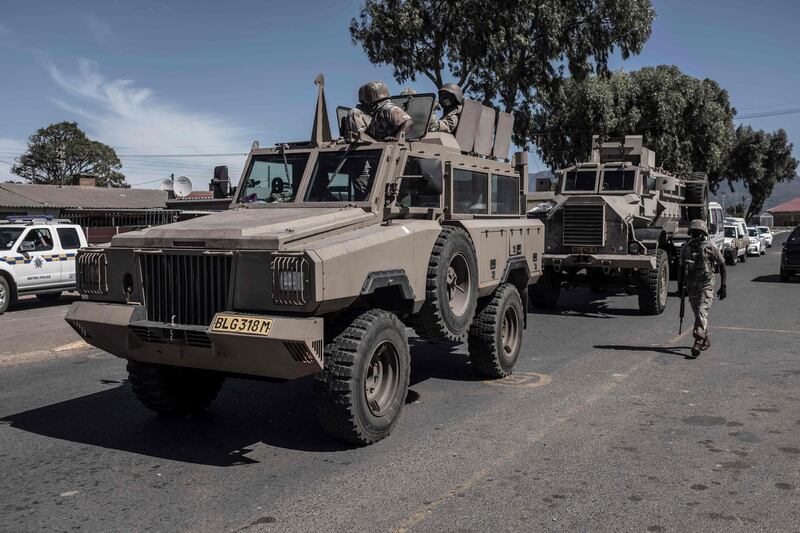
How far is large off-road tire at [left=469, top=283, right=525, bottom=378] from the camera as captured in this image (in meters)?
7.54

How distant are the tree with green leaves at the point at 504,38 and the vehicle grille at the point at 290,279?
675 inches

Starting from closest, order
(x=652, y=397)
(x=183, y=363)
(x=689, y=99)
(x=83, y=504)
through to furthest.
Result: (x=83, y=504) → (x=183, y=363) → (x=652, y=397) → (x=689, y=99)

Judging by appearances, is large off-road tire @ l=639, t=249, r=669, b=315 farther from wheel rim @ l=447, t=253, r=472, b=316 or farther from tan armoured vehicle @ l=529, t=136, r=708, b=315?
wheel rim @ l=447, t=253, r=472, b=316

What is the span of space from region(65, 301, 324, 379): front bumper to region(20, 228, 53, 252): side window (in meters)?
11.0

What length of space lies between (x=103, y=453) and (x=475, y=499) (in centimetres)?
287

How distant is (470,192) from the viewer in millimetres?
7469

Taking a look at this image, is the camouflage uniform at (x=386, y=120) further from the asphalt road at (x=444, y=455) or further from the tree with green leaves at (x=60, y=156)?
the tree with green leaves at (x=60, y=156)

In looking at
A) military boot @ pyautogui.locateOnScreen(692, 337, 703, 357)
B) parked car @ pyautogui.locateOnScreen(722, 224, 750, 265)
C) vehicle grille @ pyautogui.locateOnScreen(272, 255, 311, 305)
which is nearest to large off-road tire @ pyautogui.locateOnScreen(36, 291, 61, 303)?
vehicle grille @ pyautogui.locateOnScreen(272, 255, 311, 305)

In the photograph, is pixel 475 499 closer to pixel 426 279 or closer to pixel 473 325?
pixel 426 279

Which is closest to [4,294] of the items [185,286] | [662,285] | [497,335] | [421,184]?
[185,286]

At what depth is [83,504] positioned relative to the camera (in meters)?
4.45

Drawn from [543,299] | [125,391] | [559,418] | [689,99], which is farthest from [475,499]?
[689,99]

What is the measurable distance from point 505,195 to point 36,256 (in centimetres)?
1118

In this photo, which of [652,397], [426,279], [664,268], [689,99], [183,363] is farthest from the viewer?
[689,99]
